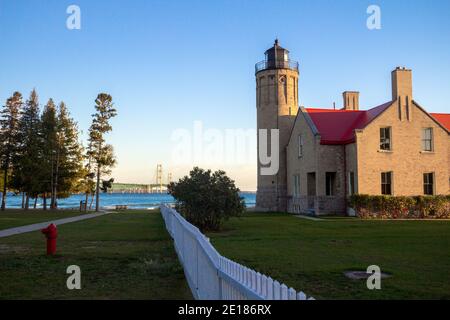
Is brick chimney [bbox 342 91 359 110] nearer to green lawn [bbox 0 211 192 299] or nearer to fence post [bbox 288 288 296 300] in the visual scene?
green lawn [bbox 0 211 192 299]

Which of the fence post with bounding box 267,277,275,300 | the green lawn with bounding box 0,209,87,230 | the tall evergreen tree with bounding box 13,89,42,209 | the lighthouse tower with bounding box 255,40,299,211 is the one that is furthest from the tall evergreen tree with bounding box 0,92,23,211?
the fence post with bounding box 267,277,275,300

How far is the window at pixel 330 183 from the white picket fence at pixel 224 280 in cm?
2661

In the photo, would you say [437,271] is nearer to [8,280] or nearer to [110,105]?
[8,280]

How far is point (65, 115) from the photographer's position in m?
53.8

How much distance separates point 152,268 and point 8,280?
319 cm

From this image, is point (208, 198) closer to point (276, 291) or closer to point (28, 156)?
point (276, 291)

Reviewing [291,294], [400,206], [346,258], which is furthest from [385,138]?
[291,294]

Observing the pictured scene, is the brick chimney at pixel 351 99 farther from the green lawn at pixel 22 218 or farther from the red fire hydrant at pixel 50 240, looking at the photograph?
the red fire hydrant at pixel 50 240

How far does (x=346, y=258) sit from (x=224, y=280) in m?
7.75

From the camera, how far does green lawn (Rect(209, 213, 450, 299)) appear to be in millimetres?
8312

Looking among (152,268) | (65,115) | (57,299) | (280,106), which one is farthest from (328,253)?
(65,115)

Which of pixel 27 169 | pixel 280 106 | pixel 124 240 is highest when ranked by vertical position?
pixel 280 106

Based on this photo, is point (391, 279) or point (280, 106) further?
point (280, 106)
